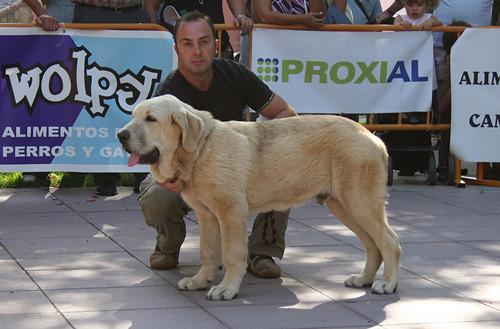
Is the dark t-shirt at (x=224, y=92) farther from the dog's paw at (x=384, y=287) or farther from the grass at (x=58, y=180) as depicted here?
the grass at (x=58, y=180)

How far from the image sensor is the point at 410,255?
6102 mm

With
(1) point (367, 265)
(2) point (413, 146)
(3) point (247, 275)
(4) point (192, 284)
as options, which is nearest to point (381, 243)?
(1) point (367, 265)

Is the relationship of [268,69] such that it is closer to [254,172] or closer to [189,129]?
[254,172]

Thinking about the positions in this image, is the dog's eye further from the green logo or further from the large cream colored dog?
the green logo

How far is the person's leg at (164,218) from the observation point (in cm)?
560

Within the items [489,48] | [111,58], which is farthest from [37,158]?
[489,48]

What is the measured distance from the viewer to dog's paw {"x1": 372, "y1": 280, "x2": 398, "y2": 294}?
16.7 ft

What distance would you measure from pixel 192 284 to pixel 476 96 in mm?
5065

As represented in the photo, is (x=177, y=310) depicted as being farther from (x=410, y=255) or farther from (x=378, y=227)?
(x=410, y=255)

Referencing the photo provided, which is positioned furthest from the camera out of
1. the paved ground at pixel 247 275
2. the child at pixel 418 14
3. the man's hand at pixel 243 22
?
the child at pixel 418 14

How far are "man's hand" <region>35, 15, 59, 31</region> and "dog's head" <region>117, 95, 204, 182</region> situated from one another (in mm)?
3615

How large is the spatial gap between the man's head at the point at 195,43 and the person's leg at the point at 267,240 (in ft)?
3.69

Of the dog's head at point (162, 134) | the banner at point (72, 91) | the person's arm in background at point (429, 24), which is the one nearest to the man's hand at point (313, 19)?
the person's arm in background at point (429, 24)

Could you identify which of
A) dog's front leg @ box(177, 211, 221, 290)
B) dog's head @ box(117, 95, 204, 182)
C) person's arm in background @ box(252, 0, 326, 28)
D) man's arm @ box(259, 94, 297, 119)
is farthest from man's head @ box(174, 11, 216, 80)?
person's arm in background @ box(252, 0, 326, 28)
